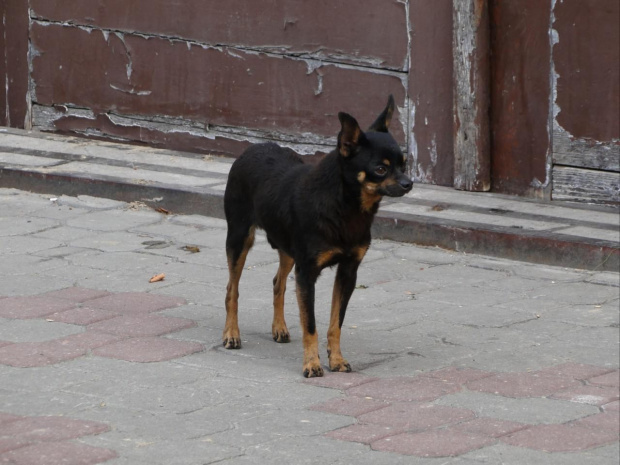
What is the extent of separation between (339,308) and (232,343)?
0.58 metres

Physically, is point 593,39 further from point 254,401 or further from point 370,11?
point 254,401

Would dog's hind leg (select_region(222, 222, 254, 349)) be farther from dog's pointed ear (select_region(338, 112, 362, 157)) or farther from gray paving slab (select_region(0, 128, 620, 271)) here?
gray paving slab (select_region(0, 128, 620, 271))

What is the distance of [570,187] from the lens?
854cm

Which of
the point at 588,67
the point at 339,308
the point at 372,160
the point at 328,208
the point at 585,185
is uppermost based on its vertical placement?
the point at 588,67

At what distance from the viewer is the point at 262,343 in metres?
6.16

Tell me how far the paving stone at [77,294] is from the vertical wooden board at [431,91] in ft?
9.99

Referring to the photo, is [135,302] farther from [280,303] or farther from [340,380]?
[340,380]

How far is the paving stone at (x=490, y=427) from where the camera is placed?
4.83 metres

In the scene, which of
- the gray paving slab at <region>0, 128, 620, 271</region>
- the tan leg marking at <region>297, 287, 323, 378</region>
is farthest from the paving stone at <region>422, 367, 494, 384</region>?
the gray paving slab at <region>0, 128, 620, 271</region>

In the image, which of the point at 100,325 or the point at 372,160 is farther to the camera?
the point at 100,325

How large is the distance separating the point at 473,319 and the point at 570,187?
2351mm

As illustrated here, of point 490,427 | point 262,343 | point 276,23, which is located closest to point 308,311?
point 262,343

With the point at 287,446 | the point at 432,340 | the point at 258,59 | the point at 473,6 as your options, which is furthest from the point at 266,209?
the point at 258,59

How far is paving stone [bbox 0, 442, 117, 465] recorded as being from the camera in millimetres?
4430
